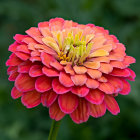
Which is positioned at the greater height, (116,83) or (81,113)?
(116,83)

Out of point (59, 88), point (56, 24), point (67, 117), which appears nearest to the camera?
point (59, 88)

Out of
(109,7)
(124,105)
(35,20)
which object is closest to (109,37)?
(124,105)

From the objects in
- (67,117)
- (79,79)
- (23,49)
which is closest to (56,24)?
(23,49)

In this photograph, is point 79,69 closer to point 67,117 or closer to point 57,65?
point 57,65

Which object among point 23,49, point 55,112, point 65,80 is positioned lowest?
point 55,112

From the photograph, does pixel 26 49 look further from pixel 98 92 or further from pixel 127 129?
pixel 127 129

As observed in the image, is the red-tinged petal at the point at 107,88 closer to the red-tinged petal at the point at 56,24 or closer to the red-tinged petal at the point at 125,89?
the red-tinged petal at the point at 125,89

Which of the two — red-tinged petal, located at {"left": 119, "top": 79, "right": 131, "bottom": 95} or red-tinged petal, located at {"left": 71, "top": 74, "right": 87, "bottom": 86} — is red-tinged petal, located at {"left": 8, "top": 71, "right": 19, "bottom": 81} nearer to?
red-tinged petal, located at {"left": 71, "top": 74, "right": 87, "bottom": 86}

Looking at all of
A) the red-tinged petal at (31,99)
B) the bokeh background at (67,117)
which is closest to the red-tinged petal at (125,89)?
the red-tinged petal at (31,99)
